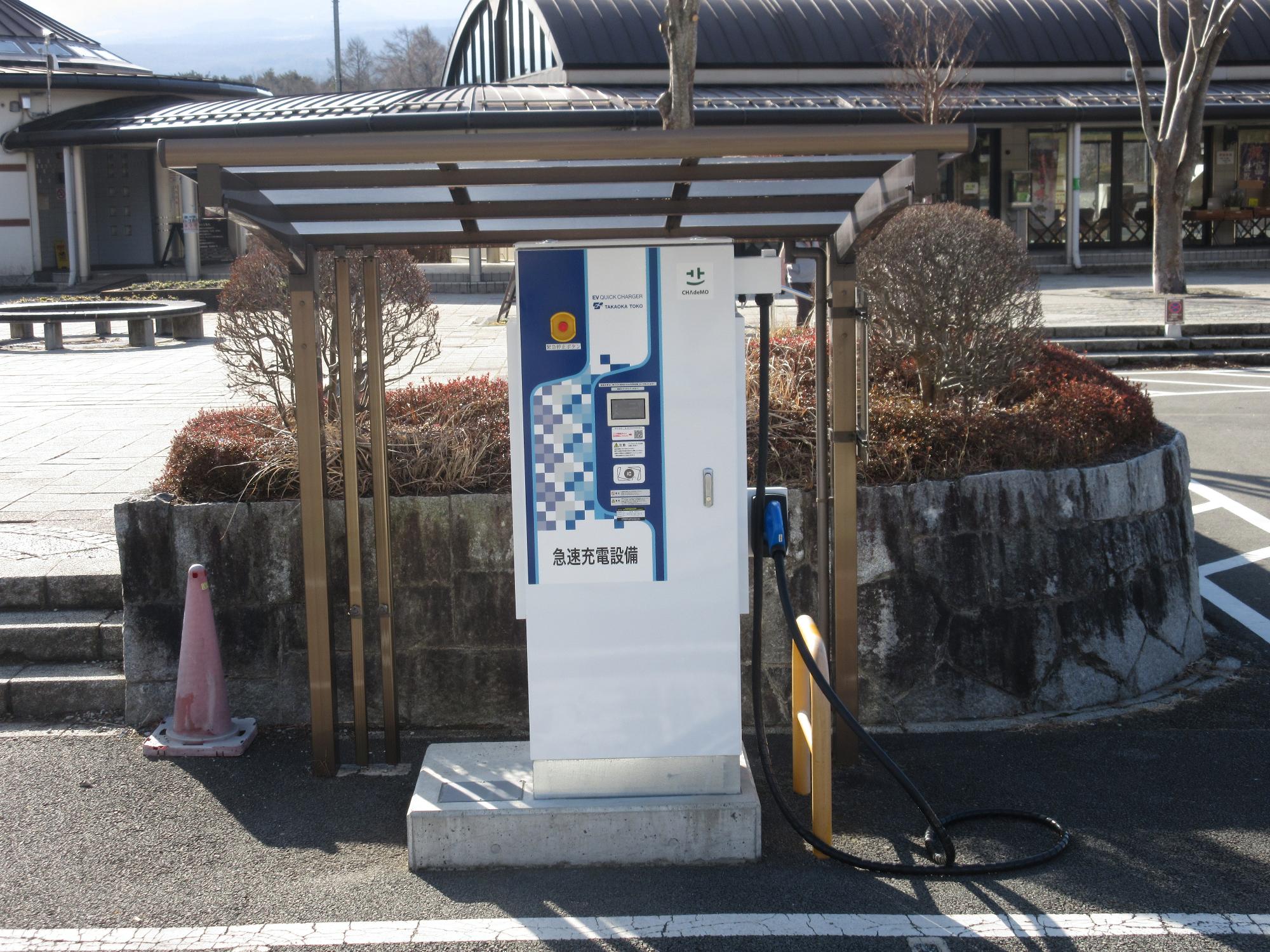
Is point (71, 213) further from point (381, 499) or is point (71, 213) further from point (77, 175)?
point (381, 499)

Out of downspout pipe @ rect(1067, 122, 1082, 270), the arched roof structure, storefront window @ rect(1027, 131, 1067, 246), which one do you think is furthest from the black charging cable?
storefront window @ rect(1027, 131, 1067, 246)

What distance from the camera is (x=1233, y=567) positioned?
8250 mm

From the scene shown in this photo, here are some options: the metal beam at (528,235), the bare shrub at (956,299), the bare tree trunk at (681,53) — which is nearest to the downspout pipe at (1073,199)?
the bare tree trunk at (681,53)

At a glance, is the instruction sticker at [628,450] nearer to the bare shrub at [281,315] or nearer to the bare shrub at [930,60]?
the bare shrub at [281,315]

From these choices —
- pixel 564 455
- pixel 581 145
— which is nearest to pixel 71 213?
pixel 564 455

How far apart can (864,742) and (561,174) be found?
8.07 ft

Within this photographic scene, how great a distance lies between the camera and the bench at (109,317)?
19.5m

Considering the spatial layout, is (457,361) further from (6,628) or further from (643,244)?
(643,244)

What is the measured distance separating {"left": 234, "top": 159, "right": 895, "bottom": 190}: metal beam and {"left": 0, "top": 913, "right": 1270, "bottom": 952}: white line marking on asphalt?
2.65m

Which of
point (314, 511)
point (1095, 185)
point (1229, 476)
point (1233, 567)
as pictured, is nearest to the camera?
point (314, 511)

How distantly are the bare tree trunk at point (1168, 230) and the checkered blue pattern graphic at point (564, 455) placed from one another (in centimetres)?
1947

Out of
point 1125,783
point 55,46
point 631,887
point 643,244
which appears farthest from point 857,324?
point 55,46

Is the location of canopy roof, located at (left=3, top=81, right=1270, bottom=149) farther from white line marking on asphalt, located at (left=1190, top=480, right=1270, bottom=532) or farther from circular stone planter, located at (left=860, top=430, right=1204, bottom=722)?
circular stone planter, located at (left=860, top=430, right=1204, bottom=722)

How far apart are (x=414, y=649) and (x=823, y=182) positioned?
9.51 feet
